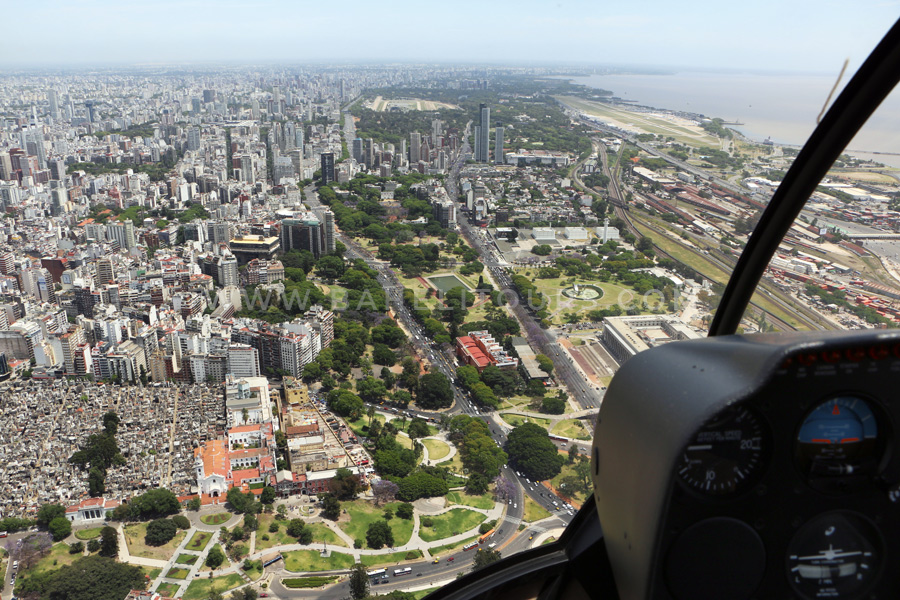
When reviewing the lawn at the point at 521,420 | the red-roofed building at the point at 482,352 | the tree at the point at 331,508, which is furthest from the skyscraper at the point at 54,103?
the tree at the point at 331,508

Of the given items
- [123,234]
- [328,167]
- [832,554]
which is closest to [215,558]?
[832,554]

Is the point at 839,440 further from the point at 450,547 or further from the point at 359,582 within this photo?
the point at 450,547

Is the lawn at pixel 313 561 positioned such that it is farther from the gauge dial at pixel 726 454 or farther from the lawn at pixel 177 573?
the gauge dial at pixel 726 454

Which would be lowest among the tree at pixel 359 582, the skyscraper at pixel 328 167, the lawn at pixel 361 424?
the lawn at pixel 361 424

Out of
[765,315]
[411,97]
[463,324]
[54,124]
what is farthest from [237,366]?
[411,97]

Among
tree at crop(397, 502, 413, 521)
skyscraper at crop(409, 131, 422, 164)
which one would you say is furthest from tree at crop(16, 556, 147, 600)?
skyscraper at crop(409, 131, 422, 164)

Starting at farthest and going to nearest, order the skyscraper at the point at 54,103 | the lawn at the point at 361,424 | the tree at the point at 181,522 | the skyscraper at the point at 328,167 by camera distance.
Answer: the skyscraper at the point at 54,103 < the skyscraper at the point at 328,167 < the lawn at the point at 361,424 < the tree at the point at 181,522

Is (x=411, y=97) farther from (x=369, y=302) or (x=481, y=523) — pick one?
(x=481, y=523)
